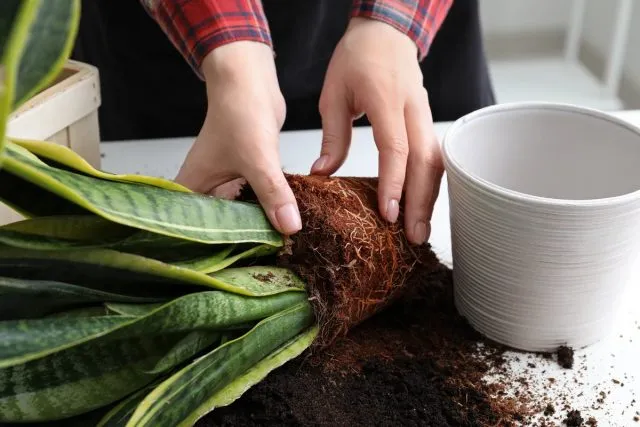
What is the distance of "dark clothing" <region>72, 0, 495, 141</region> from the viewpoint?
1042 mm

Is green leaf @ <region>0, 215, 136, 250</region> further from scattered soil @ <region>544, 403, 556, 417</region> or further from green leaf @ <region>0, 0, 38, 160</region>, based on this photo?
scattered soil @ <region>544, 403, 556, 417</region>

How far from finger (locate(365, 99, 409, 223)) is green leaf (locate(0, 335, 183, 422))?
25 cm

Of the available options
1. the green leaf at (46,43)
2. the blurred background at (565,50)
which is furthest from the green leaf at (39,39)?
the blurred background at (565,50)

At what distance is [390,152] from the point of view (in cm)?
69

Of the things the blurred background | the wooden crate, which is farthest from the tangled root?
the blurred background

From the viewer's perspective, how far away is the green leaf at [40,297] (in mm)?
489

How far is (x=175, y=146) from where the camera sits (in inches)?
40.1

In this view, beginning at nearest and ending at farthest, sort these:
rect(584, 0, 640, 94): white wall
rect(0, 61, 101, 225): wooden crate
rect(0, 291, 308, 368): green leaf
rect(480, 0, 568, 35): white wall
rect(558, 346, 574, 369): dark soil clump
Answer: rect(0, 291, 308, 368): green leaf, rect(558, 346, 574, 369): dark soil clump, rect(0, 61, 101, 225): wooden crate, rect(584, 0, 640, 94): white wall, rect(480, 0, 568, 35): white wall

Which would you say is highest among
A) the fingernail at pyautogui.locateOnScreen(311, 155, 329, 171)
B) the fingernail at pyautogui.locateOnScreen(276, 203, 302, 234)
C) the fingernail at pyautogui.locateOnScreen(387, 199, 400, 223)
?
the fingernail at pyautogui.locateOnScreen(276, 203, 302, 234)

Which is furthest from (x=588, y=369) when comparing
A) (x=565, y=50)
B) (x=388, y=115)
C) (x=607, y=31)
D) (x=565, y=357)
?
(x=565, y=50)

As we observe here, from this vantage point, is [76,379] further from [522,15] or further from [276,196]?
[522,15]

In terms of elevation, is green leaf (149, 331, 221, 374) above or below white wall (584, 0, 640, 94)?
above

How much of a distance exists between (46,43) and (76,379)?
234mm

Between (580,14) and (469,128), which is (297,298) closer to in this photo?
(469,128)
